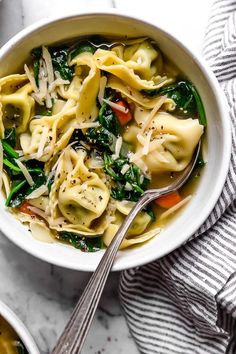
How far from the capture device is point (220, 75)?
242cm

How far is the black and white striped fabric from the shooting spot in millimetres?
2408

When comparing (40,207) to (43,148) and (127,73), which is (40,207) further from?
(127,73)

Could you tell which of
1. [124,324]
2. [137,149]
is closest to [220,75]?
[137,149]

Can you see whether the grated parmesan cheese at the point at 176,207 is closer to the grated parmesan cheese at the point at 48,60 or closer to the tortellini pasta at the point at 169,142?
the tortellini pasta at the point at 169,142

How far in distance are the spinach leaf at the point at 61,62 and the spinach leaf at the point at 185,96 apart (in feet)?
0.83

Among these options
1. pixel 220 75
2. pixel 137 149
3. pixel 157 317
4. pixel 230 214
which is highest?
pixel 220 75

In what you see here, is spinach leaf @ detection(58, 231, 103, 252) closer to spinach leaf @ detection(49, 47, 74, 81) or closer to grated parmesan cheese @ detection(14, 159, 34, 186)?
grated parmesan cheese @ detection(14, 159, 34, 186)

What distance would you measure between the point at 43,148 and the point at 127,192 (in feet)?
0.96

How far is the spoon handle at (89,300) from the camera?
198 cm

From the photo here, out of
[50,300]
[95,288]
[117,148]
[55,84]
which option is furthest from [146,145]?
[50,300]

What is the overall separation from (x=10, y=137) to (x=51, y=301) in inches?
23.5

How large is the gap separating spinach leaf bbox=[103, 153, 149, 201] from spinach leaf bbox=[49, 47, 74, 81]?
0.90 ft

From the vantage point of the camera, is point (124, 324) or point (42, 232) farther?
point (124, 324)

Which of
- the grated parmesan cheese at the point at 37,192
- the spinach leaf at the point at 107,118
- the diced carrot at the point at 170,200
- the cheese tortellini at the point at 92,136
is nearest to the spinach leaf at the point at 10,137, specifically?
the cheese tortellini at the point at 92,136
